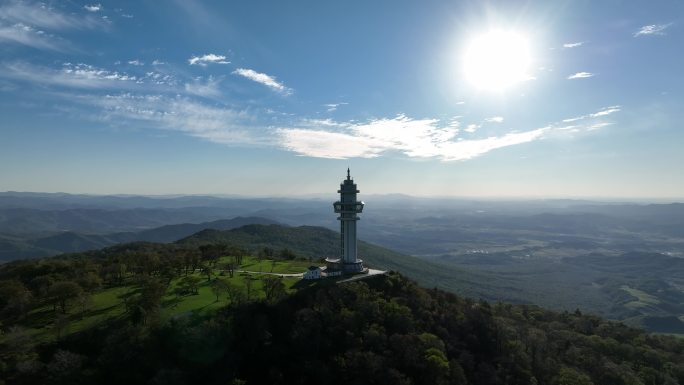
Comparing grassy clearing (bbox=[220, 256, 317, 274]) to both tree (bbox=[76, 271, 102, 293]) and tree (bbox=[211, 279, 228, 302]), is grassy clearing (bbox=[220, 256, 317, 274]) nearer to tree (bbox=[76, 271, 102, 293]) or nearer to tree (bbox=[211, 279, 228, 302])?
tree (bbox=[211, 279, 228, 302])

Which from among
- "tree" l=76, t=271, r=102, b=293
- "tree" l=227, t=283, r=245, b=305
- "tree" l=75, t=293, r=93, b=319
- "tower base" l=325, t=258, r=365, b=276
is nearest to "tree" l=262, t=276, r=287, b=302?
"tree" l=227, t=283, r=245, b=305

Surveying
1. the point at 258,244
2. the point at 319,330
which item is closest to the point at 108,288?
the point at 319,330

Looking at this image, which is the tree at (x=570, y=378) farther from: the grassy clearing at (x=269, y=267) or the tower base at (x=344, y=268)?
the grassy clearing at (x=269, y=267)

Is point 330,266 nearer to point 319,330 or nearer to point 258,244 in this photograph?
point 319,330

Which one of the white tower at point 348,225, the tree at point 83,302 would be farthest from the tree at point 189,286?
the white tower at point 348,225

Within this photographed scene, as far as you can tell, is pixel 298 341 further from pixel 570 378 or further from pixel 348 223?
pixel 570 378

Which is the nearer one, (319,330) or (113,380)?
(113,380)

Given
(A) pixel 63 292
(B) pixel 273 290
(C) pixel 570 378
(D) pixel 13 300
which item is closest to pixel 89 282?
(A) pixel 63 292
